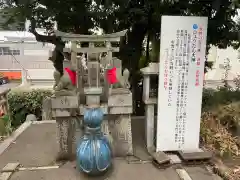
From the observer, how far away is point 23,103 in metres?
8.26

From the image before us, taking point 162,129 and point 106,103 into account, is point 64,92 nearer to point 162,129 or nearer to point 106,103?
point 106,103

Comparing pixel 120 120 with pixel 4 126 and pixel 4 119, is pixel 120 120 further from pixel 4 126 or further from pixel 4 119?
pixel 4 119

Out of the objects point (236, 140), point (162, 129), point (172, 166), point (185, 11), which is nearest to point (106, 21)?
point (185, 11)

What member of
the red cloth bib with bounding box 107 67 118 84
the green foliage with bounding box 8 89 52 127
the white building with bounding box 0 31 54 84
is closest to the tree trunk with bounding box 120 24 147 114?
the red cloth bib with bounding box 107 67 118 84

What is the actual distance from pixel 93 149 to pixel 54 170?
1.01 m

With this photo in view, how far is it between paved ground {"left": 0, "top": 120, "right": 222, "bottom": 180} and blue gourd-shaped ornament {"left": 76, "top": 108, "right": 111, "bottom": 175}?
0.28m

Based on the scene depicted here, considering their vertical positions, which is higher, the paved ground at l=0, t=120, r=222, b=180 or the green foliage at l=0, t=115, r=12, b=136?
the green foliage at l=0, t=115, r=12, b=136

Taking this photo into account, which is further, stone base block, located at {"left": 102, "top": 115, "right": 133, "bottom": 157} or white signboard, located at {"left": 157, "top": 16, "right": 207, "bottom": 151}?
stone base block, located at {"left": 102, "top": 115, "right": 133, "bottom": 157}

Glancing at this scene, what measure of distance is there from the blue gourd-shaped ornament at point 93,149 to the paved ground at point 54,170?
0.93 feet

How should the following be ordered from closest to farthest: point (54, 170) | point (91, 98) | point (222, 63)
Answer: point (54, 170) < point (91, 98) < point (222, 63)

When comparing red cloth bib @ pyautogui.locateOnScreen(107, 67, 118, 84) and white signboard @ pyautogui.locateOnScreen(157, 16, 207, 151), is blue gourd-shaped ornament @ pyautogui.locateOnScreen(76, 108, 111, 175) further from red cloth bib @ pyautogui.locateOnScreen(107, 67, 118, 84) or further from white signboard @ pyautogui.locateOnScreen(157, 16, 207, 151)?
white signboard @ pyautogui.locateOnScreen(157, 16, 207, 151)

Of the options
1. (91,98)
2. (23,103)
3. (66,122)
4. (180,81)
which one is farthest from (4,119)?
(180,81)

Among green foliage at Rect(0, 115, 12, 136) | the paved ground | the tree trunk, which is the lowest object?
the paved ground

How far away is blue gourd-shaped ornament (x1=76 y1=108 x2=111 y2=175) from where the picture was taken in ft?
10.6
